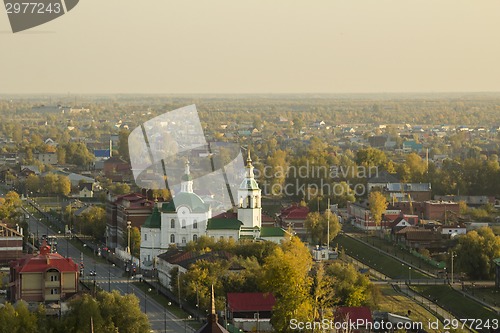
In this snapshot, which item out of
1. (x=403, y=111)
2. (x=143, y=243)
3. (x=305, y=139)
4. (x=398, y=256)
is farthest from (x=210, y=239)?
(x=403, y=111)

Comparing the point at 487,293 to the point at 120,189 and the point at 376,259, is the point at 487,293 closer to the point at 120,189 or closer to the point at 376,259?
the point at 376,259

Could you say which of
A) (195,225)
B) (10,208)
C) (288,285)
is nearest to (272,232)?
(195,225)

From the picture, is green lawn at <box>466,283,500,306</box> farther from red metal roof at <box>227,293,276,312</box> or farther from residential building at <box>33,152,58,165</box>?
residential building at <box>33,152,58,165</box>

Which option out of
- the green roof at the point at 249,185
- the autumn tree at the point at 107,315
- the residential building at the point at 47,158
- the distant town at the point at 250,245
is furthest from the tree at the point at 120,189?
the autumn tree at the point at 107,315

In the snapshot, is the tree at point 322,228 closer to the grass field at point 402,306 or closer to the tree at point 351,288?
the grass field at point 402,306

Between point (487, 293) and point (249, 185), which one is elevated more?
point (249, 185)

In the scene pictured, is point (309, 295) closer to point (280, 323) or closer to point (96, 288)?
point (280, 323)
